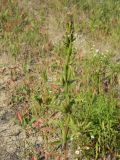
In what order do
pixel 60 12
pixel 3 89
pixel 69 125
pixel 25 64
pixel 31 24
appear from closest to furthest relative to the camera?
pixel 69 125
pixel 3 89
pixel 25 64
pixel 31 24
pixel 60 12

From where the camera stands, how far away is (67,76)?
3.58 metres

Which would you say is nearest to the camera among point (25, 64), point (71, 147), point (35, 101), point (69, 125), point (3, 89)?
point (69, 125)

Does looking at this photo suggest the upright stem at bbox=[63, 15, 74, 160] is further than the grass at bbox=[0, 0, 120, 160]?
No

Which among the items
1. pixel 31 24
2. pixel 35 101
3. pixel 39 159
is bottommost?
pixel 39 159

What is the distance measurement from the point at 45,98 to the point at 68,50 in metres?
1.63

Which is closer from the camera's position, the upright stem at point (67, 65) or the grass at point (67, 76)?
the upright stem at point (67, 65)

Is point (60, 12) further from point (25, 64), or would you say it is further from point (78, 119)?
point (78, 119)

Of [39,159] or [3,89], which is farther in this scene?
[3,89]

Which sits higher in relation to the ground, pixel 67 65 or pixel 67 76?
pixel 67 65

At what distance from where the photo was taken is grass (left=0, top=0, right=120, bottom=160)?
13.1 feet

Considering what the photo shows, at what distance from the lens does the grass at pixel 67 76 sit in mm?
3994

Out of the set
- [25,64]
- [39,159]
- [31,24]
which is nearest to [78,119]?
[39,159]

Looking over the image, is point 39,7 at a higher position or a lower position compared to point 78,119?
higher

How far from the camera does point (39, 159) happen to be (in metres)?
4.12
